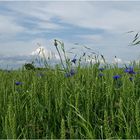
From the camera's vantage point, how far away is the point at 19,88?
12.2ft

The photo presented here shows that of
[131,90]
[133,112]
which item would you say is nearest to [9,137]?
[133,112]

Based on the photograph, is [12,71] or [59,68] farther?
[12,71]

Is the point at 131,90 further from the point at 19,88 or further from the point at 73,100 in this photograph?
the point at 19,88

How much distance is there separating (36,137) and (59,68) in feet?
5.70

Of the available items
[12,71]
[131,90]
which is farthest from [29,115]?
[12,71]

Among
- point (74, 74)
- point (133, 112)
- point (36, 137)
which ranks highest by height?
point (74, 74)

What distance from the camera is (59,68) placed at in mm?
4188

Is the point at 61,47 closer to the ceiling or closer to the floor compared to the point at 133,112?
closer to the ceiling

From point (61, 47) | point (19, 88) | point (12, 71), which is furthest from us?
point (12, 71)

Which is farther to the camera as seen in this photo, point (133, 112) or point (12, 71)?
point (12, 71)

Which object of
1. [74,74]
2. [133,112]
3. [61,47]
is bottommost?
[133,112]

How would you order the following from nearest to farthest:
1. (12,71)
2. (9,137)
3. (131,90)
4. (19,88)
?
(9,137), (131,90), (19,88), (12,71)

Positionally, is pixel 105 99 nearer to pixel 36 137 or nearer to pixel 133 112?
pixel 133 112

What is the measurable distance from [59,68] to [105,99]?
119 cm
